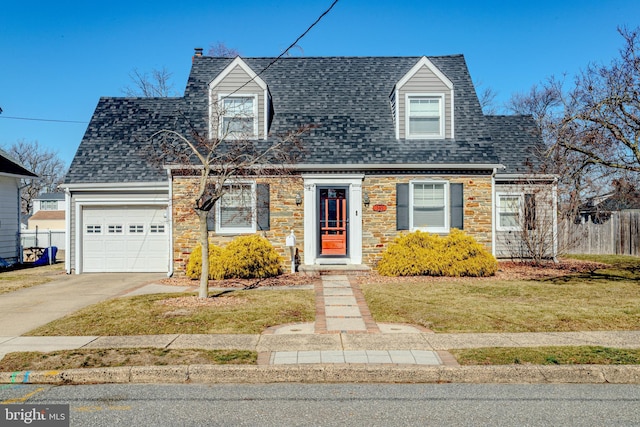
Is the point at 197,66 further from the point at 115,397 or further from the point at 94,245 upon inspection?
the point at 115,397

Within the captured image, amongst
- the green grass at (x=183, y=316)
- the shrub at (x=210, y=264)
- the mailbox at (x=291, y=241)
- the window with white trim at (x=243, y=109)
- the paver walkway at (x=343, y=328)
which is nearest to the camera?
the paver walkway at (x=343, y=328)

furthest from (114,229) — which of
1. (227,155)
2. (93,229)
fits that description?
(227,155)

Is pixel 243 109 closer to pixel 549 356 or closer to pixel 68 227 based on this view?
pixel 68 227

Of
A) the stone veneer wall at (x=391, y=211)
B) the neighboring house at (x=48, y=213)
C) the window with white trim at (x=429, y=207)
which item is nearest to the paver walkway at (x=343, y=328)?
the stone veneer wall at (x=391, y=211)

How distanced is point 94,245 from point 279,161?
7081mm

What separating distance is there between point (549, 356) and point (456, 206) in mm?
9563

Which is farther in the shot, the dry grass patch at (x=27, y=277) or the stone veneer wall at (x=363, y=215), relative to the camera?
the stone veneer wall at (x=363, y=215)

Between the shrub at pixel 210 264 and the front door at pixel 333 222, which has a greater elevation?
the front door at pixel 333 222

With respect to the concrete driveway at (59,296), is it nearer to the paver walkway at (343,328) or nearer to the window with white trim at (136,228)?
the window with white trim at (136,228)

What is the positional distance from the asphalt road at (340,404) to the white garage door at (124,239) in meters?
11.3

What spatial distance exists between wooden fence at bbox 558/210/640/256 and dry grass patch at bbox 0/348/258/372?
62.8 feet

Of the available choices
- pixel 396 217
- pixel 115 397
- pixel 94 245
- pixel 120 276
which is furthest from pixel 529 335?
pixel 94 245

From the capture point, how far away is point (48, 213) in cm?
4684

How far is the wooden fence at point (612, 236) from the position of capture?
898 inches
